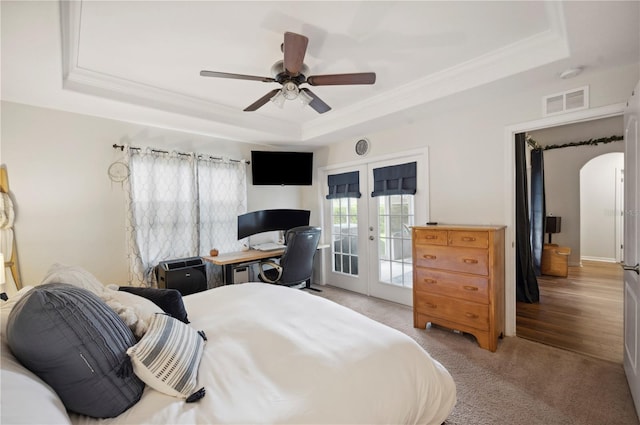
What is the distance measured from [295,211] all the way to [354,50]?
2.61m

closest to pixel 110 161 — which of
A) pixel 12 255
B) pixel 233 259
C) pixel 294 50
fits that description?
pixel 12 255

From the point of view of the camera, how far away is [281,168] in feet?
13.8

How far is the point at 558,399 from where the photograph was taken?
5.70 ft

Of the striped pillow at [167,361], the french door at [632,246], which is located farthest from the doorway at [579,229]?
the striped pillow at [167,361]

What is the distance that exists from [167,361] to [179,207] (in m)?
2.72

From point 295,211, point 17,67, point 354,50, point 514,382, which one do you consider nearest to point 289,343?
point 514,382

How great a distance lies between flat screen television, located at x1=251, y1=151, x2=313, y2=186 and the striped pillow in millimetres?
3076

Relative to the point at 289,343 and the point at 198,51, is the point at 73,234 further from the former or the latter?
the point at 289,343

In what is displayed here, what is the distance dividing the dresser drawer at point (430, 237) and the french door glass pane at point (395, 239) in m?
0.65

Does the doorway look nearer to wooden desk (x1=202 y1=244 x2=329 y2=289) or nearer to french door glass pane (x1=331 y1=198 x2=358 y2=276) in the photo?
french door glass pane (x1=331 y1=198 x2=358 y2=276)

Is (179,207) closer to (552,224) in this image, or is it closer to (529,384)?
(529,384)

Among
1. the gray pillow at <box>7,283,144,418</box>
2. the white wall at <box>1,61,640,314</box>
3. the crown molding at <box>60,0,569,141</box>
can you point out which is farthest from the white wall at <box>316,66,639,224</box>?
the gray pillow at <box>7,283,144,418</box>

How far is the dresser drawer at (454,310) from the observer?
238 cm

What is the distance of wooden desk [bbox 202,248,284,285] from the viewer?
319cm
